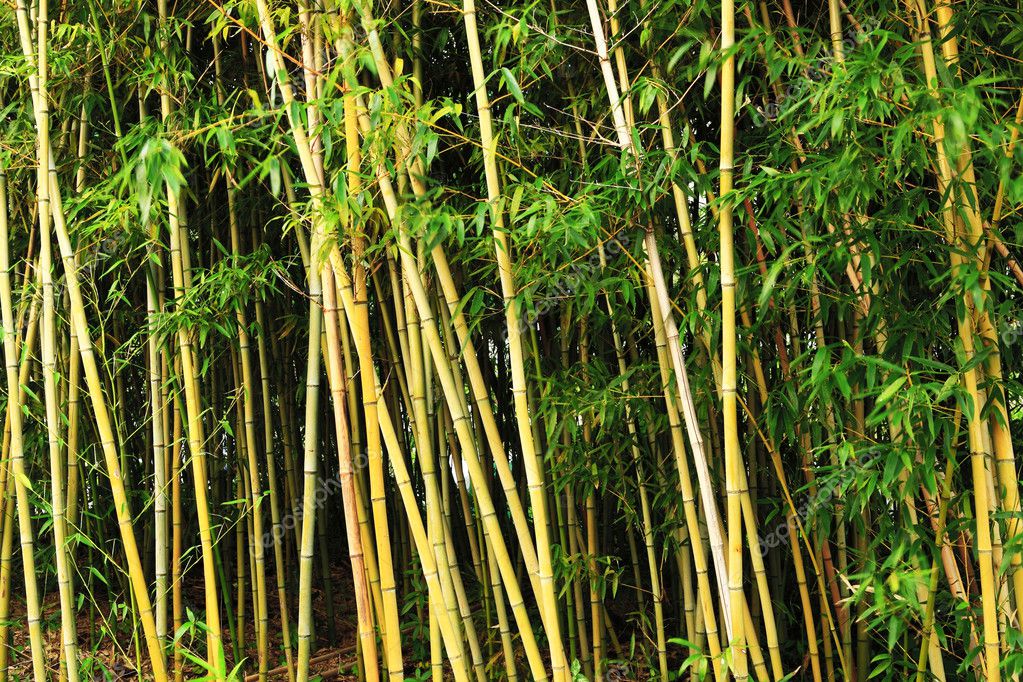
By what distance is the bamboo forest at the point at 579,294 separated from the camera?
2043mm

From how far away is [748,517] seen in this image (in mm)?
2402

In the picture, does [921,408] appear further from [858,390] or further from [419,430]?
[419,430]

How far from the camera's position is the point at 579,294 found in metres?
2.26

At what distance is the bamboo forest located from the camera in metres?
2.04

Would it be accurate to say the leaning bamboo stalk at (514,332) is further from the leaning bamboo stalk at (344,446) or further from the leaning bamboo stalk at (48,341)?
the leaning bamboo stalk at (48,341)

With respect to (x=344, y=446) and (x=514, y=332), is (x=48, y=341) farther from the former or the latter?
(x=514, y=332)

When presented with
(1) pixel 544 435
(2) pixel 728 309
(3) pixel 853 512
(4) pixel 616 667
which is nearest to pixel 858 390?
(3) pixel 853 512

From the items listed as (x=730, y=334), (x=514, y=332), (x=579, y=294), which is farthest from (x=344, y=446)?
(x=730, y=334)

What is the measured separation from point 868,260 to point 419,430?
119 cm

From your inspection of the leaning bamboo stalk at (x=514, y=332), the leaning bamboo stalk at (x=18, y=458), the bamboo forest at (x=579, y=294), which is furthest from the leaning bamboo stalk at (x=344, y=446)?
the leaning bamboo stalk at (x=18, y=458)

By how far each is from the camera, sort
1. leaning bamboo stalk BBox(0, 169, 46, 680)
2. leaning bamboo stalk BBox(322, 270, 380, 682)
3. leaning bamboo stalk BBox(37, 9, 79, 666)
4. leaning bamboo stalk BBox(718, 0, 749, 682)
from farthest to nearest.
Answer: leaning bamboo stalk BBox(0, 169, 46, 680) < leaning bamboo stalk BBox(37, 9, 79, 666) < leaning bamboo stalk BBox(322, 270, 380, 682) < leaning bamboo stalk BBox(718, 0, 749, 682)

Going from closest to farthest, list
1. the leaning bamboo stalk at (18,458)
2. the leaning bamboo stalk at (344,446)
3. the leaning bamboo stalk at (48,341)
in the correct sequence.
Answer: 1. the leaning bamboo stalk at (344,446)
2. the leaning bamboo stalk at (48,341)
3. the leaning bamboo stalk at (18,458)

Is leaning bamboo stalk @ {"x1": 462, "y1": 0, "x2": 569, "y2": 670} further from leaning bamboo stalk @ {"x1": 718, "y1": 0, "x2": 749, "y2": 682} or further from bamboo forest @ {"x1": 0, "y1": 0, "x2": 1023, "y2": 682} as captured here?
leaning bamboo stalk @ {"x1": 718, "y1": 0, "x2": 749, "y2": 682}

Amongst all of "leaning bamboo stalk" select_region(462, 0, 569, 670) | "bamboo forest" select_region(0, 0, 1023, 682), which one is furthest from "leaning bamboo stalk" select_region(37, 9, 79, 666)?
"leaning bamboo stalk" select_region(462, 0, 569, 670)
